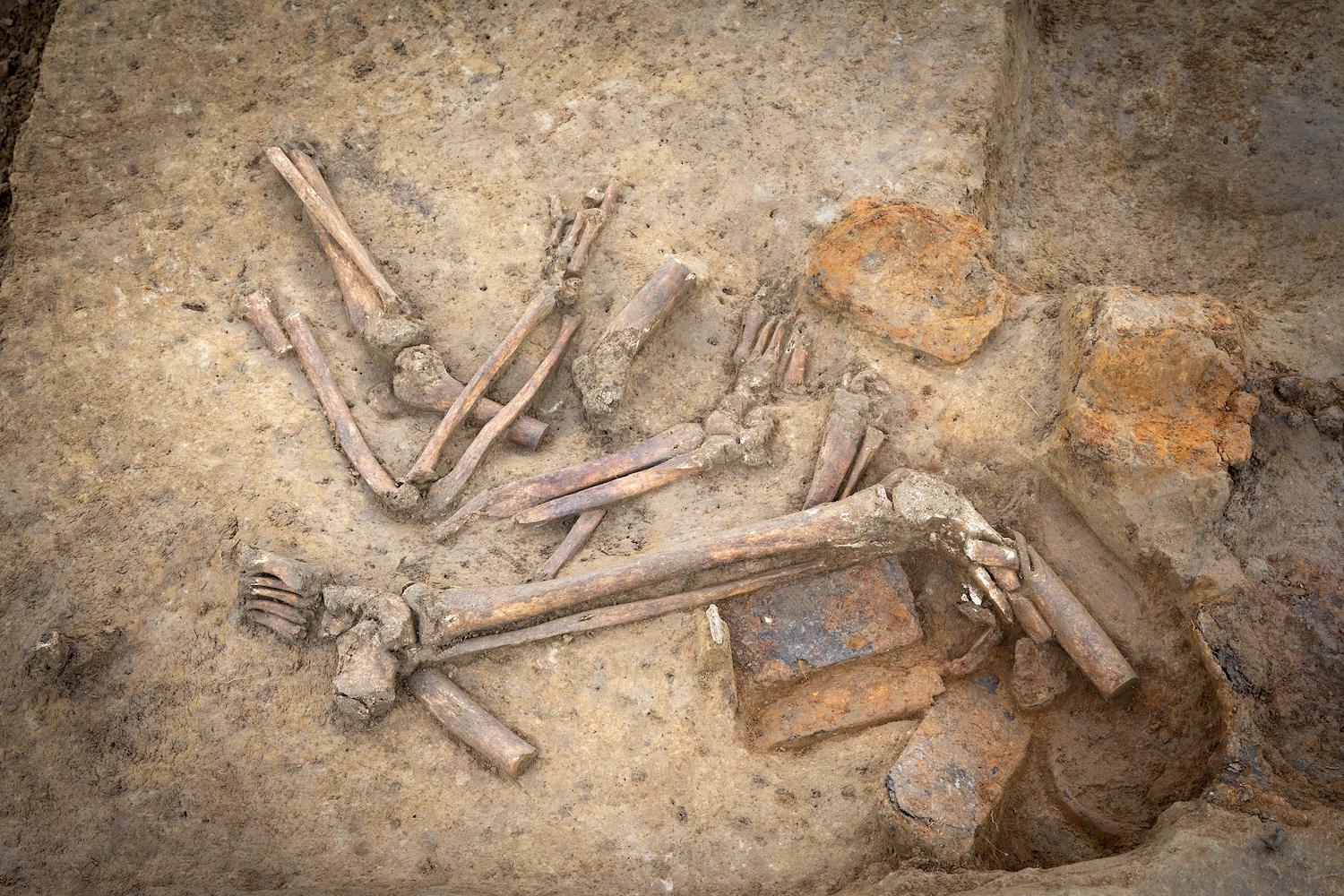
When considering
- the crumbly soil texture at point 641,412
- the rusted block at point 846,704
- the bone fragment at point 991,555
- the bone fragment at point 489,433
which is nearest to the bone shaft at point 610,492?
the crumbly soil texture at point 641,412

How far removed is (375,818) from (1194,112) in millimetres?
6134

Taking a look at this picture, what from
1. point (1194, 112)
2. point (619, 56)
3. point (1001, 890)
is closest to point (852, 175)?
point (619, 56)

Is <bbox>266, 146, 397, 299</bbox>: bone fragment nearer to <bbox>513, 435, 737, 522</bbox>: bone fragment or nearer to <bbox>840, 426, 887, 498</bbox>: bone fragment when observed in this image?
<bbox>513, 435, 737, 522</bbox>: bone fragment

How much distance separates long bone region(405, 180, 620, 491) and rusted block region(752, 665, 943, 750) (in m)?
2.23

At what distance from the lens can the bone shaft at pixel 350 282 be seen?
4922 millimetres

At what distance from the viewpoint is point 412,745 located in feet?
12.8

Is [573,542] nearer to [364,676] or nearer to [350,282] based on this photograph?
[364,676]

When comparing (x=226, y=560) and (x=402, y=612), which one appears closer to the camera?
(x=402, y=612)

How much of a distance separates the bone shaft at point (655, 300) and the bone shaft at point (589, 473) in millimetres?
679

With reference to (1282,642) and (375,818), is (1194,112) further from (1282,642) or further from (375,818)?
(375,818)

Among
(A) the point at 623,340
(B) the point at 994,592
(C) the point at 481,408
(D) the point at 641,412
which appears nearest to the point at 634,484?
(D) the point at 641,412

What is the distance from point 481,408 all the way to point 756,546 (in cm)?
183

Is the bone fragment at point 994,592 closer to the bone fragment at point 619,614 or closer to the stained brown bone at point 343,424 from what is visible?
the bone fragment at point 619,614

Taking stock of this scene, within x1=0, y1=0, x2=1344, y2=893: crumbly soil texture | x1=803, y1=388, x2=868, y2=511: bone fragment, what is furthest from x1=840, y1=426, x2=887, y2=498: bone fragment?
x1=0, y1=0, x2=1344, y2=893: crumbly soil texture
